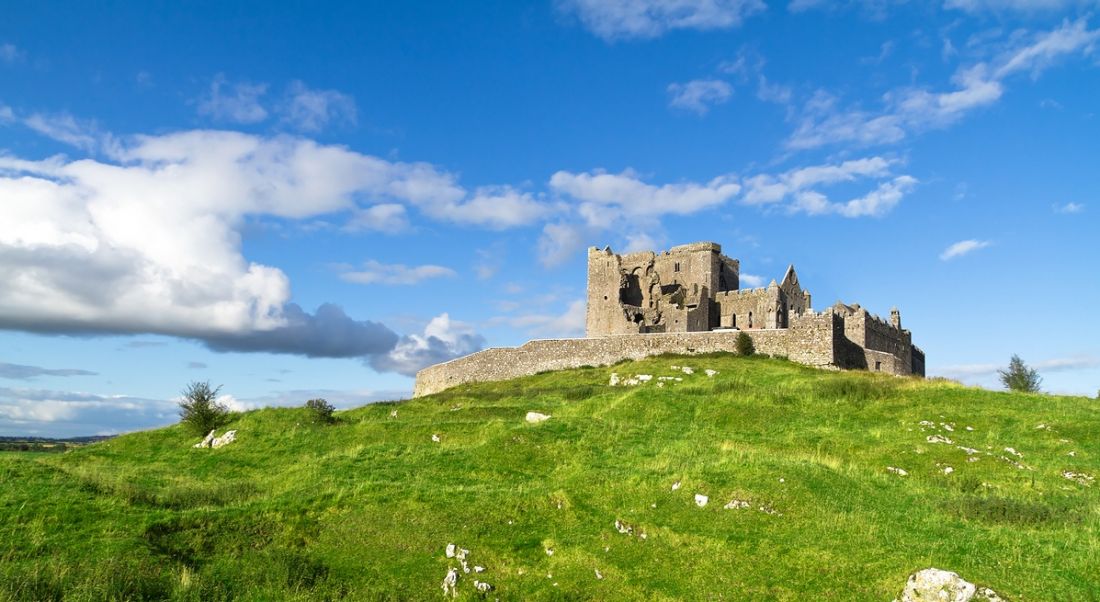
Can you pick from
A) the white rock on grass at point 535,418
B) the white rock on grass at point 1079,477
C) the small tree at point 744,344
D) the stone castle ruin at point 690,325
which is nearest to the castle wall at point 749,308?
the stone castle ruin at point 690,325

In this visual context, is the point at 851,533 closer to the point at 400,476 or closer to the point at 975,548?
the point at 975,548

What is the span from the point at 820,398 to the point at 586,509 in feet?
66.4

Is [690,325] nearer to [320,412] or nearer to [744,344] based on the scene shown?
[744,344]

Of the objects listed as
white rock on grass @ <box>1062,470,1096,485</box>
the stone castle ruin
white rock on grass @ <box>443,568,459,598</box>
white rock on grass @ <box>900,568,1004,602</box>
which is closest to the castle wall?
the stone castle ruin

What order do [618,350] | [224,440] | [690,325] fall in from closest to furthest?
[224,440], [618,350], [690,325]

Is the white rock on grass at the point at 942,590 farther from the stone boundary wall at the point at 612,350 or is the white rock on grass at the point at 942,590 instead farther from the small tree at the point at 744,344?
the small tree at the point at 744,344

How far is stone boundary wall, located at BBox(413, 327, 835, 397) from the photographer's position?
51263mm

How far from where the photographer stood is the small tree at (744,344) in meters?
53.1

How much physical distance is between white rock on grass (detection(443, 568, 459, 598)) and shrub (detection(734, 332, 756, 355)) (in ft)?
131

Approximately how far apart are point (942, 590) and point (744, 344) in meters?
39.9

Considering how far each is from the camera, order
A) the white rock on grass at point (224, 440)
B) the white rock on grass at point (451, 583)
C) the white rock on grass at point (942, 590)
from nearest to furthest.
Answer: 1. the white rock on grass at point (942, 590)
2. the white rock on grass at point (451, 583)
3. the white rock on grass at point (224, 440)

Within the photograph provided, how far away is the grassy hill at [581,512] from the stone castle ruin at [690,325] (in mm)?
21496

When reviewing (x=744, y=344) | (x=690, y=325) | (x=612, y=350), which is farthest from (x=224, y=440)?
(x=690, y=325)

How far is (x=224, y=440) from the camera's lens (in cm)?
3250
